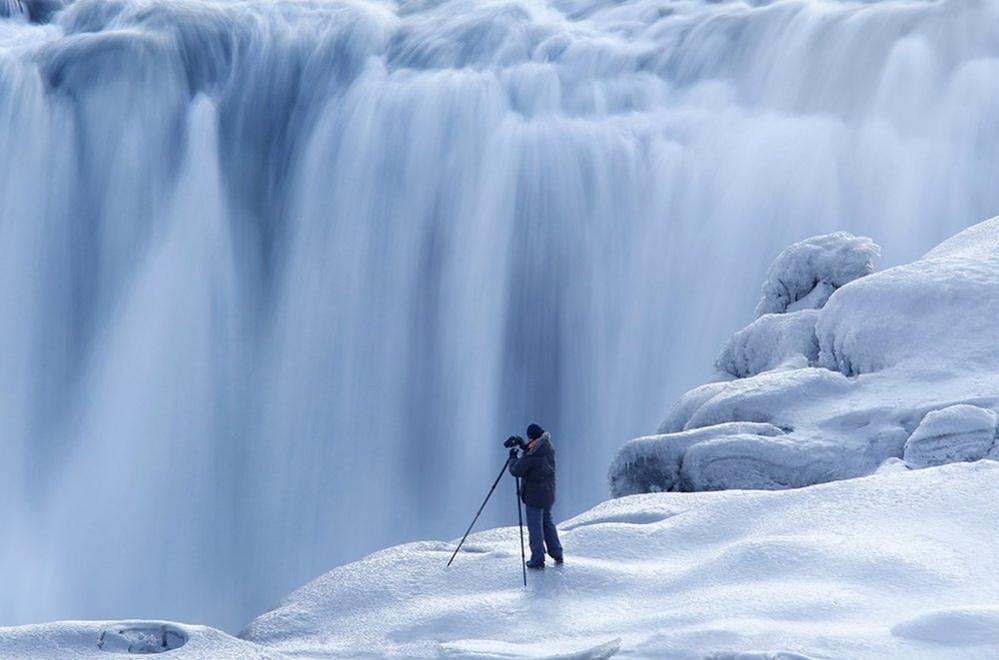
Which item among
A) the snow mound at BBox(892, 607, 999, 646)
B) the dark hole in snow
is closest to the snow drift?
the snow mound at BBox(892, 607, 999, 646)

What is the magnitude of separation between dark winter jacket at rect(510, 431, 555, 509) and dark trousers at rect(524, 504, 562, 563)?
6cm

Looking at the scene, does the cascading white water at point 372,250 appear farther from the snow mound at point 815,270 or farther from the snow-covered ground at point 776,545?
the snow-covered ground at point 776,545

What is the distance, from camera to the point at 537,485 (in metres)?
8.77

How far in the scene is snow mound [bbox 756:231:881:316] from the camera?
14.5m

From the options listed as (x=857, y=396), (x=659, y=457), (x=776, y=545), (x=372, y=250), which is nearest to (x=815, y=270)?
(x=857, y=396)

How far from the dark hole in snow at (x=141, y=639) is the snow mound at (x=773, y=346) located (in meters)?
6.97

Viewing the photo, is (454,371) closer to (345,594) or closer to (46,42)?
(46,42)

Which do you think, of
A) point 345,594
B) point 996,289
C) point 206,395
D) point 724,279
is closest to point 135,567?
point 206,395

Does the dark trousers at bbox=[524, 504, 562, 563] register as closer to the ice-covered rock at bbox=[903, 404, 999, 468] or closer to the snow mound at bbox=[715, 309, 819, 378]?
the ice-covered rock at bbox=[903, 404, 999, 468]

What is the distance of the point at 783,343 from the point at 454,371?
371 inches

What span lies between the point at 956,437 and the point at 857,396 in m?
1.38

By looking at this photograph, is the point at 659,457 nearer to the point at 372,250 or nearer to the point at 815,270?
the point at 815,270

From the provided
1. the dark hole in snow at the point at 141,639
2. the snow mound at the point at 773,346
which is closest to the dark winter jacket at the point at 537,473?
the dark hole in snow at the point at 141,639

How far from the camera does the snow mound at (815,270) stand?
47.6 feet
